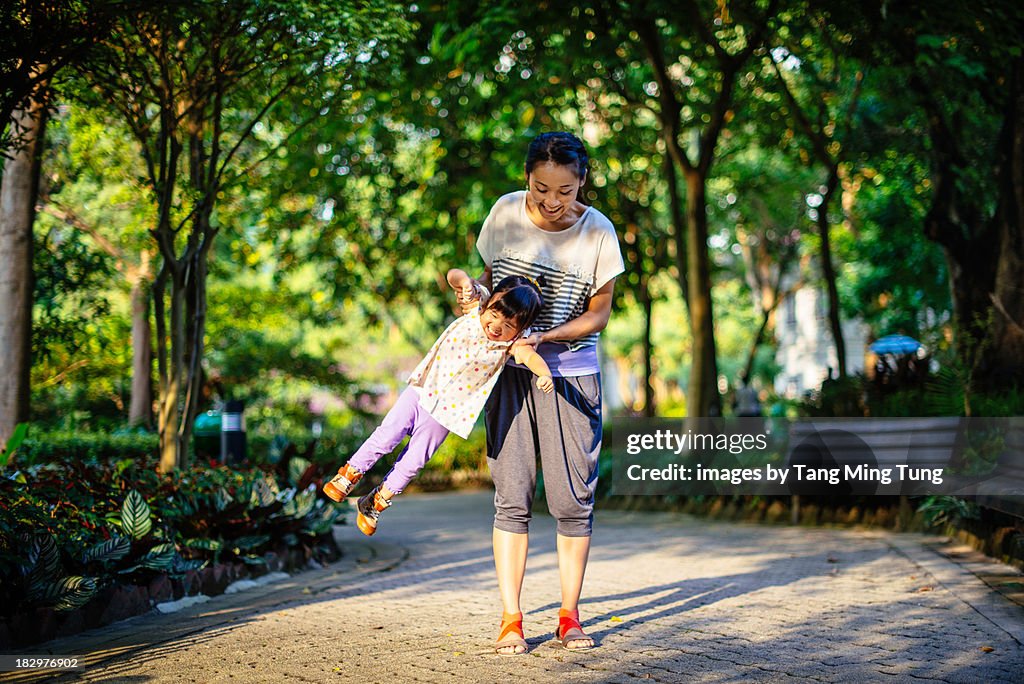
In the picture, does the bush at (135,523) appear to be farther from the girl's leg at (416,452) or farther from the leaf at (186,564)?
the girl's leg at (416,452)

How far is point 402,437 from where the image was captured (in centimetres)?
462

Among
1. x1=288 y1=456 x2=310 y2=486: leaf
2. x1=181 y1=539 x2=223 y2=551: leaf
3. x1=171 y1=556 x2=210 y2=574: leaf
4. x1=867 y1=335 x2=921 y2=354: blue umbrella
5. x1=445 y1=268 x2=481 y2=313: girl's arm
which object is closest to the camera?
x1=445 y1=268 x2=481 y2=313: girl's arm

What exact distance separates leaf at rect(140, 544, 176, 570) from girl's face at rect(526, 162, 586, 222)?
270 centimetres

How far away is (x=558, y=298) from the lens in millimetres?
4613

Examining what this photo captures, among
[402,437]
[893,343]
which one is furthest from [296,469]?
[893,343]

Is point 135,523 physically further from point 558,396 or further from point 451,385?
point 558,396

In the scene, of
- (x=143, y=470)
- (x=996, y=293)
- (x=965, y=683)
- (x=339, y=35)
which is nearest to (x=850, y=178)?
(x=996, y=293)

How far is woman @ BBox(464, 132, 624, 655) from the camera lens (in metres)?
4.56

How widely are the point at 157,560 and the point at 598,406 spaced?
248cm

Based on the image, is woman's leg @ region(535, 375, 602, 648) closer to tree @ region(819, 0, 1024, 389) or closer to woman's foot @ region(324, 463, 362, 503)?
woman's foot @ region(324, 463, 362, 503)

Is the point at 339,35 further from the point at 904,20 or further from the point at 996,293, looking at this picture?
the point at 996,293

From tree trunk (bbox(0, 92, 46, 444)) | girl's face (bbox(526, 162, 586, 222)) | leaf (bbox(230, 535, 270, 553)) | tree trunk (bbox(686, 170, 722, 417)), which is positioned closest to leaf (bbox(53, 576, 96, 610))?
leaf (bbox(230, 535, 270, 553))

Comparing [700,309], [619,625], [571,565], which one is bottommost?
[619,625]

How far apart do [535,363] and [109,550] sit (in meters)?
2.32
